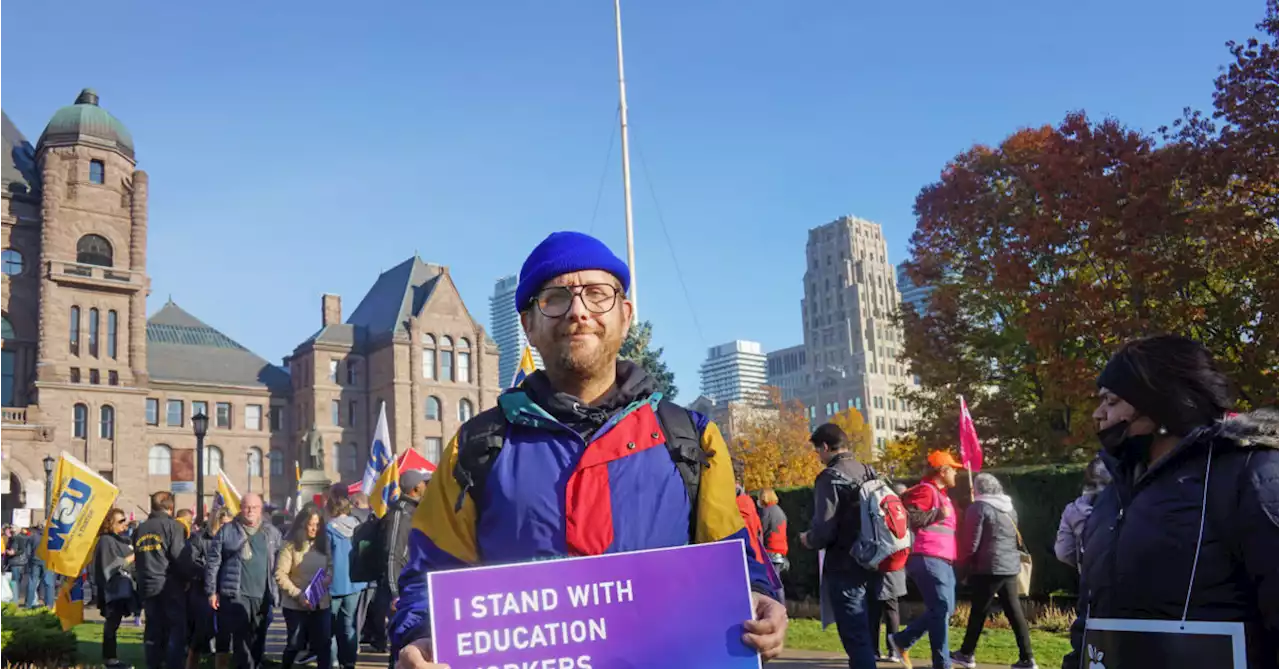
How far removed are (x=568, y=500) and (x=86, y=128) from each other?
61.7 m

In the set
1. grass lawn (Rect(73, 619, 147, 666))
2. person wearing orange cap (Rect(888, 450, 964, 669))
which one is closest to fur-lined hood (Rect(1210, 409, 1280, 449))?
person wearing orange cap (Rect(888, 450, 964, 669))

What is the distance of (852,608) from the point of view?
8.22 m

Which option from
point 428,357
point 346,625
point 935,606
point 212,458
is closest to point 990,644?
point 935,606

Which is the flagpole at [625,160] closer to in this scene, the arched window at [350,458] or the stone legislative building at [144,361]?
the stone legislative building at [144,361]

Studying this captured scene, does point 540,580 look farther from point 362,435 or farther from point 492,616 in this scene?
point 362,435

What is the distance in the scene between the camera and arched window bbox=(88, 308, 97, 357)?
5491 cm

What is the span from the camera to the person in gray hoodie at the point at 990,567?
9289 millimetres

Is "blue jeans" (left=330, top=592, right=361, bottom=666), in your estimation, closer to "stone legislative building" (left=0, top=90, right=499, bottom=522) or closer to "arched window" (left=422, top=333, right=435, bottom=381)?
"stone legislative building" (left=0, top=90, right=499, bottom=522)

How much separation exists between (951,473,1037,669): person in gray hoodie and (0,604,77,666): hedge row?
9.32 metres

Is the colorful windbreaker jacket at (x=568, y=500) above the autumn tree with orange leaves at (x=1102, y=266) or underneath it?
underneath

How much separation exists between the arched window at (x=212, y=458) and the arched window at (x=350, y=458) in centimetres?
753

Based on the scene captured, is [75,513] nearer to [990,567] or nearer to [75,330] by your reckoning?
[990,567]

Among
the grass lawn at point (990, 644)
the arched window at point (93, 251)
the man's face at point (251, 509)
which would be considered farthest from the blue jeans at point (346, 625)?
the arched window at point (93, 251)

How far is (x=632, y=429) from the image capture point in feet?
8.41
